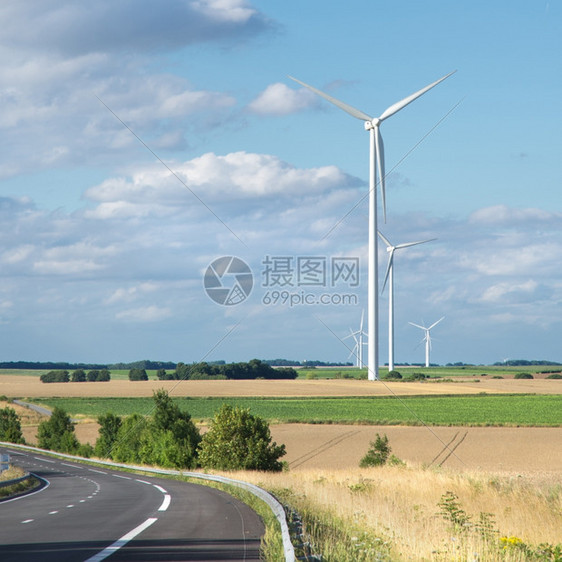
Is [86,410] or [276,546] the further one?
[86,410]

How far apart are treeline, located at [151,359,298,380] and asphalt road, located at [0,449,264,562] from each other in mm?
155730

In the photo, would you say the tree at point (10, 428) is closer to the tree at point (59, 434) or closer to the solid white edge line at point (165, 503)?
the tree at point (59, 434)

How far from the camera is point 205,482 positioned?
129 feet

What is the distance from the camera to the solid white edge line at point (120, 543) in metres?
12.6

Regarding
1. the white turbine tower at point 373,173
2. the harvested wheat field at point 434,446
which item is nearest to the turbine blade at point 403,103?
the white turbine tower at point 373,173

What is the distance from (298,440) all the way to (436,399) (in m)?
46.9

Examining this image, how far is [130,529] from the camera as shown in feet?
56.5

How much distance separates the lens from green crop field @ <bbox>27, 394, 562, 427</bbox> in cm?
8650

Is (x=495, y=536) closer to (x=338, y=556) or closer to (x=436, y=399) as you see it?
(x=338, y=556)

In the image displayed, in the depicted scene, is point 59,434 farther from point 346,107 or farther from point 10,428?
point 346,107

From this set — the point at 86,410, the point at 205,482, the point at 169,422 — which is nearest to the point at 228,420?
the point at 205,482

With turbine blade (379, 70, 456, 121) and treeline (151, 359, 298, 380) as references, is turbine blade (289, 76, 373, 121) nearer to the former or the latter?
turbine blade (379, 70, 456, 121)

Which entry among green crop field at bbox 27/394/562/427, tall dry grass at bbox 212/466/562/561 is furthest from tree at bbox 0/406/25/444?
tall dry grass at bbox 212/466/562/561

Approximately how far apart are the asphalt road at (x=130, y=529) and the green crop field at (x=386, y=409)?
199ft
